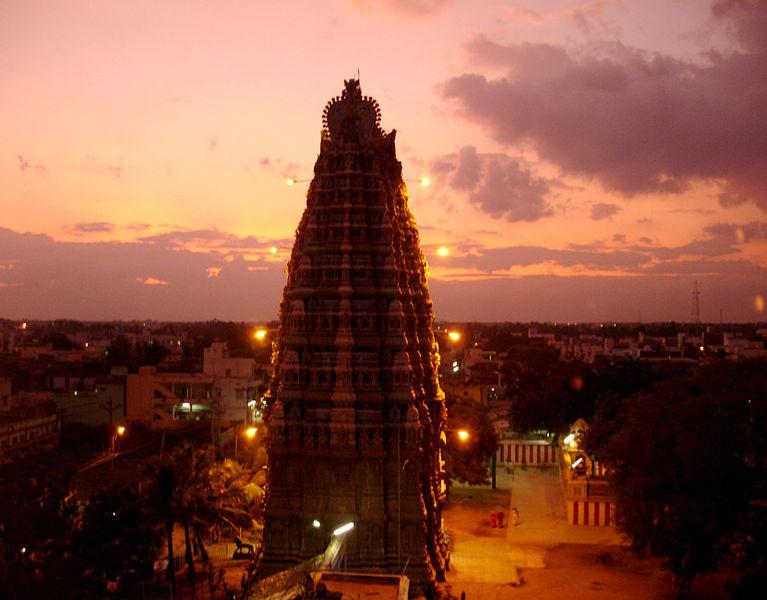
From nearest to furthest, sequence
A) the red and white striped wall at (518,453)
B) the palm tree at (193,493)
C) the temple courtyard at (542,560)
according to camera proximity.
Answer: the palm tree at (193,493) < the temple courtyard at (542,560) < the red and white striped wall at (518,453)

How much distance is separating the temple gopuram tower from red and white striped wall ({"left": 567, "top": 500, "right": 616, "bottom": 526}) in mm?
8462

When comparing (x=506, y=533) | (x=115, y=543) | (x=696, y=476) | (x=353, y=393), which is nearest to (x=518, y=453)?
(x=506, y=533)

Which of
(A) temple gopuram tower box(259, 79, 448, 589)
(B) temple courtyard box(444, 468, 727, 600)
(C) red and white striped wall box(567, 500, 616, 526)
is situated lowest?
(B) temple courtyard box(444, 468, 727, 600)

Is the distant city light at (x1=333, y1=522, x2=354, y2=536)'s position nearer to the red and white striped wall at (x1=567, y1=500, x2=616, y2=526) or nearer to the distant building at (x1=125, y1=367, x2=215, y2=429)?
the red and white striped wall at (x1=567, y1=500, x2=616, y2=526)

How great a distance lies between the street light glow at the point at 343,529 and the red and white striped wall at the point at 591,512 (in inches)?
508

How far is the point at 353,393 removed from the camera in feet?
69.5

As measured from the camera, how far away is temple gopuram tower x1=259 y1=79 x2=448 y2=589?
20781mm

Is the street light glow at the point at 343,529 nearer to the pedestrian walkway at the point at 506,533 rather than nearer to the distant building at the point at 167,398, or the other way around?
the pedestrian walkway at the point at 506,533

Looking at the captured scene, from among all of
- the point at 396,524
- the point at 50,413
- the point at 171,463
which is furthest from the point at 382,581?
the point at 50,413

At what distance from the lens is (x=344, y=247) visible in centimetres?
2203

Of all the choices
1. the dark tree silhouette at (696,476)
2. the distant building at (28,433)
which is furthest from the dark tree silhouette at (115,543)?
the distant building at (28,433)

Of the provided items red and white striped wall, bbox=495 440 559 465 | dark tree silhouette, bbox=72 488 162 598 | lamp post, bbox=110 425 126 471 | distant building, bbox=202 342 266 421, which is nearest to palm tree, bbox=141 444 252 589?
dark tree silhouette, bbox=72 488 162 598

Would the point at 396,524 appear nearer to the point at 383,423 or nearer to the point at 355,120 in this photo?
the point at 383,423

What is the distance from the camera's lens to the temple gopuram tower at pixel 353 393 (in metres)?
20.8
